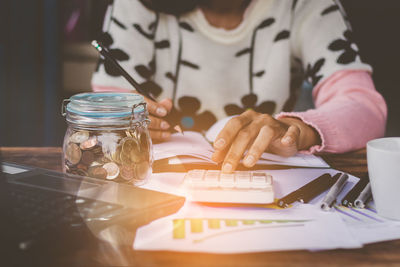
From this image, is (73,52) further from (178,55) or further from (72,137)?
(72,137)

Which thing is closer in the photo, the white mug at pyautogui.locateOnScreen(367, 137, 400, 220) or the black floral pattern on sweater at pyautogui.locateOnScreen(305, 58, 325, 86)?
the white mug at pyautogui.locateOnScreen(367, 137, 400, 220)

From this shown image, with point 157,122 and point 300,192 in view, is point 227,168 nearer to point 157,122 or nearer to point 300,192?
point 300,192

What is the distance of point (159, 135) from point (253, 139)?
0.22 meters

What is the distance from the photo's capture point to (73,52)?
2.25 metres

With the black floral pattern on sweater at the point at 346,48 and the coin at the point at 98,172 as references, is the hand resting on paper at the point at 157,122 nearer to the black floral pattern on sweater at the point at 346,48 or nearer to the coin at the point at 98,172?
the coin at the point at 98,172

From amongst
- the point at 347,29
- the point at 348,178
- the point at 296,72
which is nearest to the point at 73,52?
the point at 296,72

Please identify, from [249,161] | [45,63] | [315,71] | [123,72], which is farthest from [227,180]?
[45,63]

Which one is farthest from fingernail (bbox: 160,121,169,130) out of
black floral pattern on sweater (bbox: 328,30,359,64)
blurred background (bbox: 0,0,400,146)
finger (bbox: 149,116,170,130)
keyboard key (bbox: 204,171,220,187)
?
blurred background (bbox: 0,0,400,146)

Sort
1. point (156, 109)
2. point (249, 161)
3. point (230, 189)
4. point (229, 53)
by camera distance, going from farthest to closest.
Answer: point (229, 53) < point (156, 109) < point (249, 161) < point (230, 189)

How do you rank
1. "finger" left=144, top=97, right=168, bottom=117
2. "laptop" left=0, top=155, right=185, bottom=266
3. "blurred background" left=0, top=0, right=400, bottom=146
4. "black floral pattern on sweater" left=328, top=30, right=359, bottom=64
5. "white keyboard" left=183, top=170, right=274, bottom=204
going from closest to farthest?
"laptop" left=0, top=155, right=185, bottom=266 → "white keyboard" left=183, top=170, right=274, bottom=204 → "finger" left=144, top=97, right=168, bottom=117 → "black floral pattern on sweater" left=328, top=30, right=359, bottom=64 → "blurred background" left=0, top=0, right=400, bottom=146

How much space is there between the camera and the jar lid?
0.53 metres

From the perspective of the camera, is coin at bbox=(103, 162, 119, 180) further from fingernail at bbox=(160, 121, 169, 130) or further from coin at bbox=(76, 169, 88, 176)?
fingernail at bbox=(160, 121, 169, 130)

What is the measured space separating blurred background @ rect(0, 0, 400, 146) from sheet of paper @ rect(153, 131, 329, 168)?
40.1 inches

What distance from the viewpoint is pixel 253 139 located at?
0.67 m
